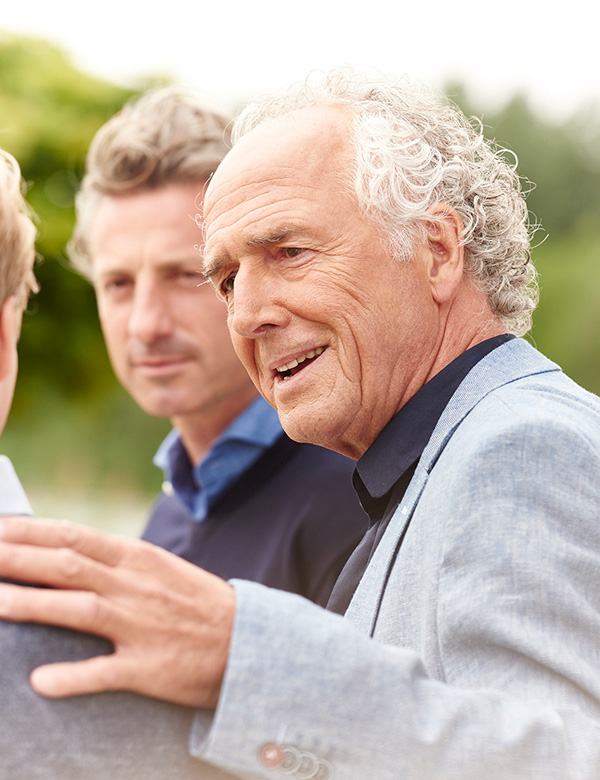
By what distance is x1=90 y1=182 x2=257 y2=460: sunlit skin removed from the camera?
3.72 m

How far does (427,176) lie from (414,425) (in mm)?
684

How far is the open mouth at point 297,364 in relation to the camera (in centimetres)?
238

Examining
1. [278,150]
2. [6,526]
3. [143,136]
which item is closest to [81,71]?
[143,136]

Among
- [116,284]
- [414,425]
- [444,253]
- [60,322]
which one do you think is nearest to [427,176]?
[444,253]

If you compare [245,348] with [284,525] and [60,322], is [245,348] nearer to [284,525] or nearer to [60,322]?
[284,525]

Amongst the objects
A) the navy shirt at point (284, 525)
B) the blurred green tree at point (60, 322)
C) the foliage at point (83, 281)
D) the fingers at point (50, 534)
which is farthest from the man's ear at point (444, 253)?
the blurred green tree at point (60, 322)

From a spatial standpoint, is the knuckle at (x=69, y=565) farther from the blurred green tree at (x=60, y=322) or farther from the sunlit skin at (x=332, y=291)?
the blurred green tree at (x=60, y=322)

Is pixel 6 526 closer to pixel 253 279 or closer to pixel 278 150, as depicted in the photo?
pixel 253 279

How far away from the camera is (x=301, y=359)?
95.0 inches

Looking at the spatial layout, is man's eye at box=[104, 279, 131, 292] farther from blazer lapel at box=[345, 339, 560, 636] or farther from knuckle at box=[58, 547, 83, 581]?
knuckle at box=[58, 547, 83, 581]

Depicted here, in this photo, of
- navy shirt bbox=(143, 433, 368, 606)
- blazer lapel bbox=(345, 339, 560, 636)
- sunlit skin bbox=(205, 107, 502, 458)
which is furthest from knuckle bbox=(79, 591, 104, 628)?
navy shirt bbox=(143, 433, 368, 606)

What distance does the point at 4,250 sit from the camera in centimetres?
154

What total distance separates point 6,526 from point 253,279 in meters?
1.28

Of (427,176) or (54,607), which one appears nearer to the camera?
(54,607)
